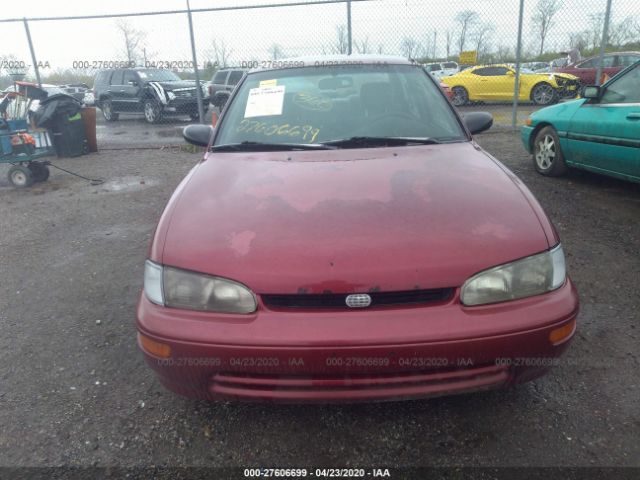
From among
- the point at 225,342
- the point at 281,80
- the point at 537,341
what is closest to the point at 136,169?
the point at 281,80

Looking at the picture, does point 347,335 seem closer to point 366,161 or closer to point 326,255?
point 326,255

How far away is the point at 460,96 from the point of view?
637 inches

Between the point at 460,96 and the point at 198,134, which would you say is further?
the point at 460,96

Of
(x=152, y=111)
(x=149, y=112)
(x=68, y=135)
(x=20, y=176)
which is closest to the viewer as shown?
(x=20, y=176)

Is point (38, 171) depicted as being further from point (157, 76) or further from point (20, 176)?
point (157, 76)

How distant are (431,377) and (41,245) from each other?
164 inches

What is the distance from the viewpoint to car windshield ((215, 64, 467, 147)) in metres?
2.71

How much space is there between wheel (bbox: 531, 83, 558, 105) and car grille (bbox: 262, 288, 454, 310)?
1532cm

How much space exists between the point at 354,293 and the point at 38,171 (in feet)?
22.9

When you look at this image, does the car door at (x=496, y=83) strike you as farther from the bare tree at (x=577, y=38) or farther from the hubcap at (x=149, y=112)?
the hubcap at (x=149, y=112)

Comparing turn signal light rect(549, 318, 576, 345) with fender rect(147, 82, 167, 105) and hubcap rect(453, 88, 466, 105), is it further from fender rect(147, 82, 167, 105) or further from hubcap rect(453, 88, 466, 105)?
hubcap rect(453, 88, 466, 105)

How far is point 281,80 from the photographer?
10.2 ft

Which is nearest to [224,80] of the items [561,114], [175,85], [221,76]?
[221,76]

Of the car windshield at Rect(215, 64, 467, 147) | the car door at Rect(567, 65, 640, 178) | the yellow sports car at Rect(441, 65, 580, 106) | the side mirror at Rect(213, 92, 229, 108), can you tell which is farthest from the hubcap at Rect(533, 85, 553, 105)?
the car windshield at Rect(215, 64, 467, 147)
